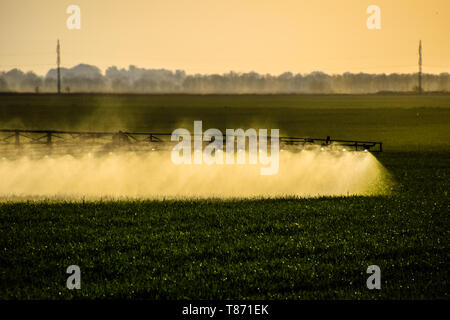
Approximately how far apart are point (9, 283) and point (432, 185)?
847 inches

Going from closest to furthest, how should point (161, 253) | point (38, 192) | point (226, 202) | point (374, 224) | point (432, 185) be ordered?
point (161, 253), point (374, 224), point (226, 202), point (38, 192), point (432, 185)

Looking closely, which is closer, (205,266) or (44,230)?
(205,266)

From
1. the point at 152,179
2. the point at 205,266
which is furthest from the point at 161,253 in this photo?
the point at 152,179

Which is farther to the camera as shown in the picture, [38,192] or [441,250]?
[38,192]

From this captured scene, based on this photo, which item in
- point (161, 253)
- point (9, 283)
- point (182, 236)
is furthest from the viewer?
point (182, 236)

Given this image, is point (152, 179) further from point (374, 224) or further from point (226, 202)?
point (374, 224)

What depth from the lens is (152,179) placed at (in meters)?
28.8
